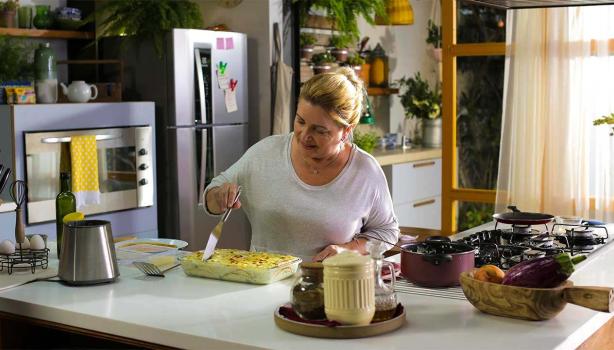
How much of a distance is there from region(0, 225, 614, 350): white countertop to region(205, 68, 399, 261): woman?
0.51 meters

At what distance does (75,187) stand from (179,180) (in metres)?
0.72

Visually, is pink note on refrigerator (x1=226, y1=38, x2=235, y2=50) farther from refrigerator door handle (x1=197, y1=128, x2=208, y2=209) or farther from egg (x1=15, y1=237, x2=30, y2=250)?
egg (x1=15, y1=237, x2=30, y2=250)

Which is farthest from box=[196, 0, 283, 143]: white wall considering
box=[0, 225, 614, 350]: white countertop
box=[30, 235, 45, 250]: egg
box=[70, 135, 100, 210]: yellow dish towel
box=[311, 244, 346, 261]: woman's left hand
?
box=[0, 225, 614, 350]: white countertop

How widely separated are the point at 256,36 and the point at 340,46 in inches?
31.5

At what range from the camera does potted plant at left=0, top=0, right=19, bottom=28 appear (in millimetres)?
5082

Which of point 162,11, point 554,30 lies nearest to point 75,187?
point 162,11

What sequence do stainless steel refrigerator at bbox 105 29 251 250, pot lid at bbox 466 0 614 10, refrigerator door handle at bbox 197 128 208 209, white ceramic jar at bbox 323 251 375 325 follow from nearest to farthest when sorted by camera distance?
white ceramic jar at bbox 323 251 375 325, pot lid at bbox 466 0 614 10, stainless steel refrigerator at bbox 105 29 251 250, refrigerator door handle at bbox 197 128 208 209

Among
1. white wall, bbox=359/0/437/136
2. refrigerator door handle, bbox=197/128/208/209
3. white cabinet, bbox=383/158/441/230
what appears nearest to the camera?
refrigerator door handle, bbox=197/128/208/209

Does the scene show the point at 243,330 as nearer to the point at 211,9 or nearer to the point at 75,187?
the point at 75,187

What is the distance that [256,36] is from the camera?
18.9 feet

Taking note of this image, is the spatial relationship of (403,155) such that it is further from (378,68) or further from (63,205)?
(63,205)

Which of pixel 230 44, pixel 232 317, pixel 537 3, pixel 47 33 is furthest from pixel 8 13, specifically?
pixel 232 317

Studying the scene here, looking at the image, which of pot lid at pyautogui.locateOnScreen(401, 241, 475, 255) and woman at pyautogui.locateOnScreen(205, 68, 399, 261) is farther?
woman at pyautogui.locateOnScreen(205, 68, 399, 261)

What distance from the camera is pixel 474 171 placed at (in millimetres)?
7379
